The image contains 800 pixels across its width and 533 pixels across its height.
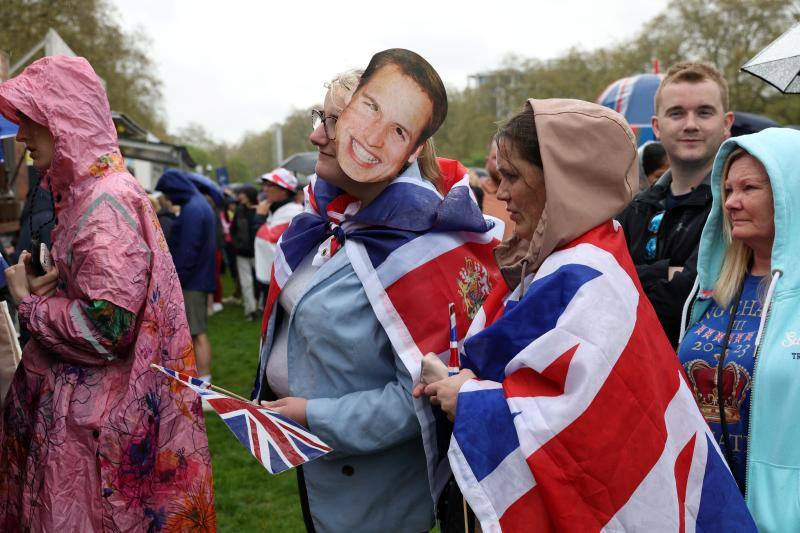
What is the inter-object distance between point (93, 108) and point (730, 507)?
7.71 ft

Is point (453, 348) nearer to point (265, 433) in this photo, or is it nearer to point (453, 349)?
point (453, 349)

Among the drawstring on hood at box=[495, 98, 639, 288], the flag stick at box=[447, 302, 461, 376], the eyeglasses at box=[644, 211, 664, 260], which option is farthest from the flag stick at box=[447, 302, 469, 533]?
the eyeglasses at box=[644, 211, 664, 260]

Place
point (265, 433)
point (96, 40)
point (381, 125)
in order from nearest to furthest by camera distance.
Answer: point (265, 433) < point (381, 125) < point (96, 40)

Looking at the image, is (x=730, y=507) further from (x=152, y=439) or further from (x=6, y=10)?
(x=6, y=10)

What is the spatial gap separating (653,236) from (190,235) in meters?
4.80

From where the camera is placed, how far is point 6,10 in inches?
713

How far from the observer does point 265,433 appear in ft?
6.56

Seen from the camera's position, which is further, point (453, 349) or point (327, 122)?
point (327, 122)

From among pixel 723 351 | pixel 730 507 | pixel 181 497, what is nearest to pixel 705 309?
pixel 723 351

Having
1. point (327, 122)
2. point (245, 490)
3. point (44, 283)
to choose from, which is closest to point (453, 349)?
point (327, 122)

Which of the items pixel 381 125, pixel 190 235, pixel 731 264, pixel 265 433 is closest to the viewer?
pixel 265 433

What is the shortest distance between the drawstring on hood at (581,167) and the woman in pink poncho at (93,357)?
1.43 meters

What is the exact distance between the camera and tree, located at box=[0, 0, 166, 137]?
1888 centimetres

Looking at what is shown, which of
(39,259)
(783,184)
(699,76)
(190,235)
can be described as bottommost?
(190,235)
